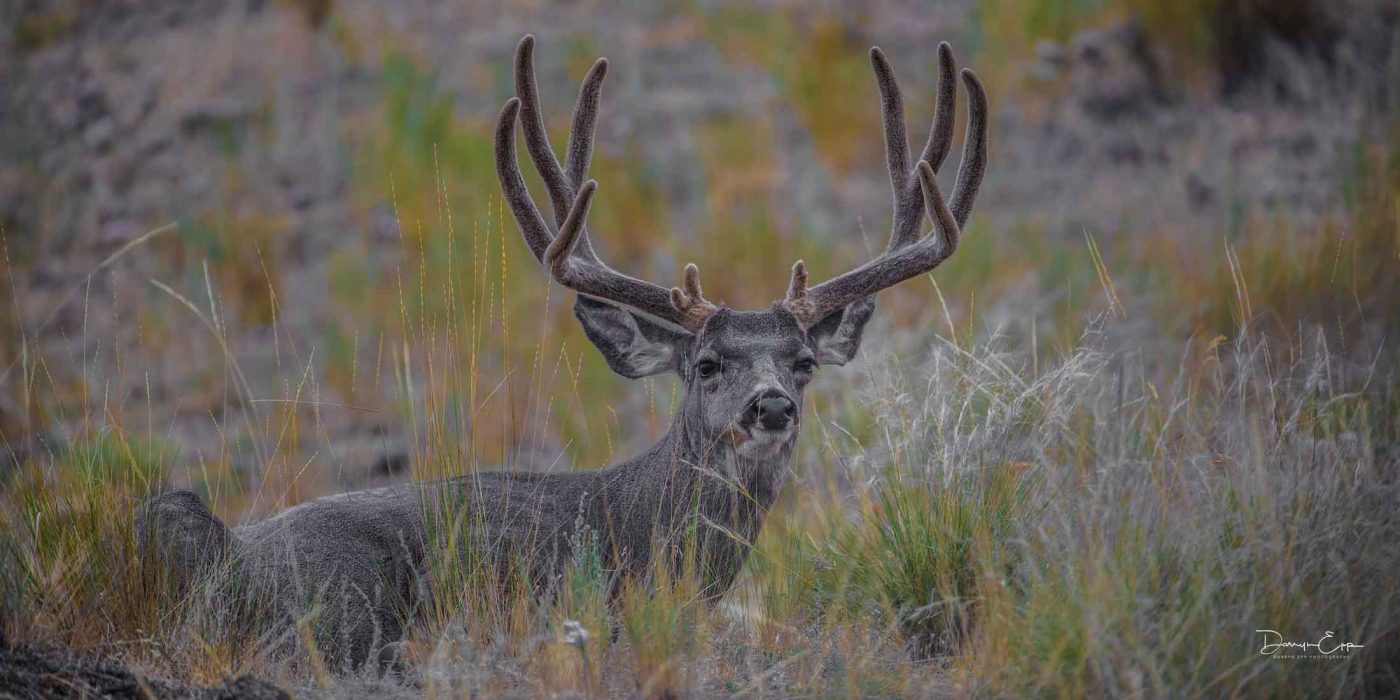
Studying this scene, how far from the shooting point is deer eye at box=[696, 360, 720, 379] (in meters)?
5.68

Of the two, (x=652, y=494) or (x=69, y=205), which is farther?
(x=69, y=205)

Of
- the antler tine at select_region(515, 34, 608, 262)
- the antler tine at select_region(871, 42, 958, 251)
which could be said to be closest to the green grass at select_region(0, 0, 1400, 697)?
the antler tine at select_region(515, 34, 608, 262)

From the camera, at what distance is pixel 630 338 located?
6.02 m

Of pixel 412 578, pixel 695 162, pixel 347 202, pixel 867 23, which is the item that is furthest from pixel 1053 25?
pixel 412 578

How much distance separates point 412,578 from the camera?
5.34 meters

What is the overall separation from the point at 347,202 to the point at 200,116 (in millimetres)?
2278

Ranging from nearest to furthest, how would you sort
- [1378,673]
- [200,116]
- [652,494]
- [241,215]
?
[1378,673], [652,494], [241,215], [200,116]

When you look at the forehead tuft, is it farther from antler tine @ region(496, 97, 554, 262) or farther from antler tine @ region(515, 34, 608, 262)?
antler tine @ region(496, 97, 554, 262)

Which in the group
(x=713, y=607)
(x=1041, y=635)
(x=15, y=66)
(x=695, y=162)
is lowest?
(x=713, y=607)

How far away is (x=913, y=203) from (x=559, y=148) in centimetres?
784

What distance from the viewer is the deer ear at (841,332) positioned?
6.07m

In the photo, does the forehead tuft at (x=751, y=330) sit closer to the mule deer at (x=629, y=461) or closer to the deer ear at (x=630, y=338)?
the mule deer at (x=629, y=461)

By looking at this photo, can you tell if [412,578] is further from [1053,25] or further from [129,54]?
[129,54]

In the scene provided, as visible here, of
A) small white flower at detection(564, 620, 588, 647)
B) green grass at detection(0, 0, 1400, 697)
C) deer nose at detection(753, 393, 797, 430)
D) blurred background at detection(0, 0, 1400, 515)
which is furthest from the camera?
blurred background at detection(0, 0, 1400, 515)
